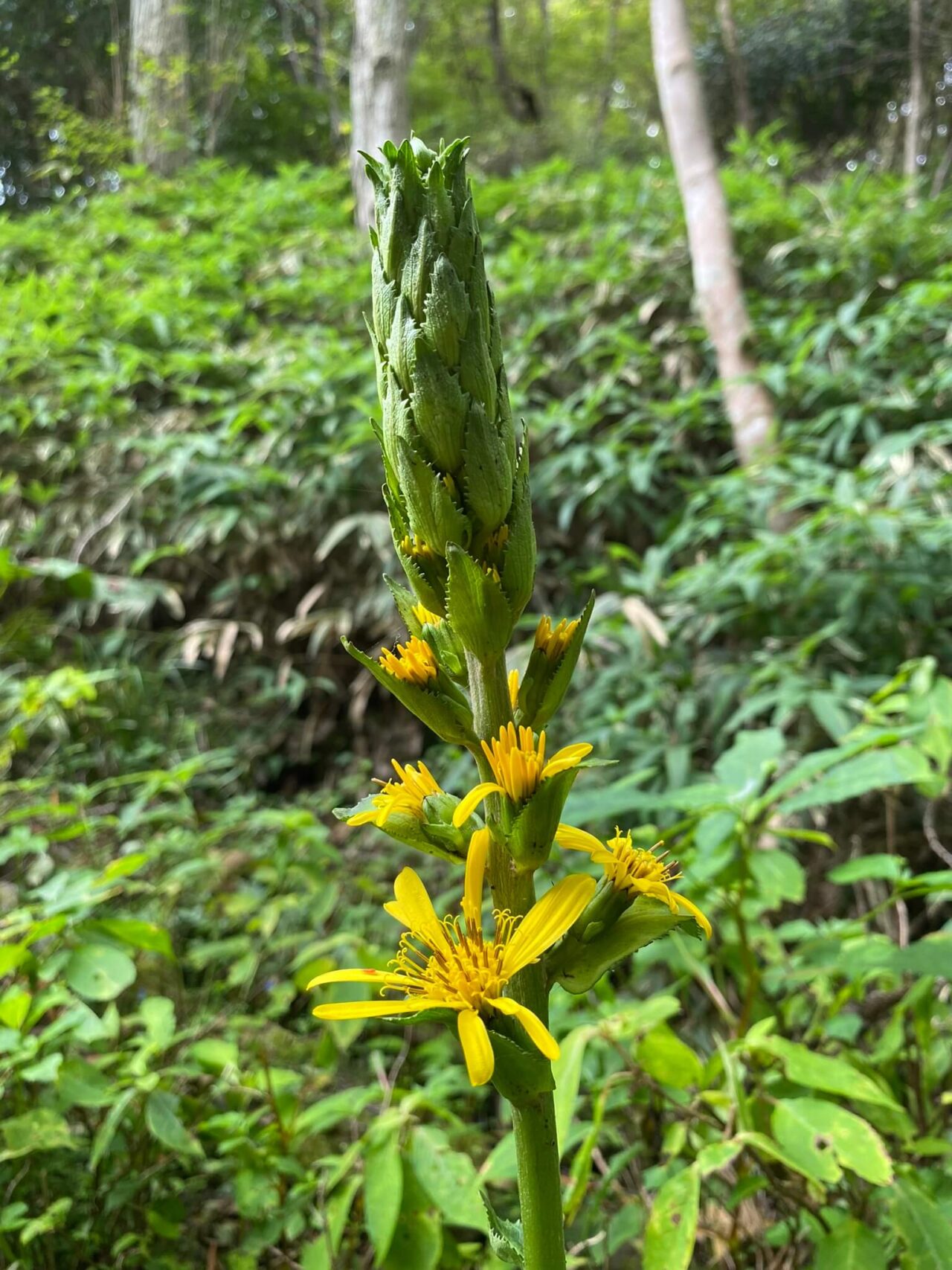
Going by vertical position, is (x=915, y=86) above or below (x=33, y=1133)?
above

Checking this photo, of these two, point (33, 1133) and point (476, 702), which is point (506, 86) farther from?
point (33, 1133)

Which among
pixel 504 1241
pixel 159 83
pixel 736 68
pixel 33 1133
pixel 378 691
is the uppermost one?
pixel 736 68

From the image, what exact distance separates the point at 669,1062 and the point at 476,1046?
0.55 m

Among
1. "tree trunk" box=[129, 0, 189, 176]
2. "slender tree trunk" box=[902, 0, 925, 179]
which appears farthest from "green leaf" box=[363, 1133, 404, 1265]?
"slender tree trunk" box=[902, 0, 925, 179]

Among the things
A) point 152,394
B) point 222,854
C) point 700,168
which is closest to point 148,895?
point 222,854

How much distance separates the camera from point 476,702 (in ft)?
2.05

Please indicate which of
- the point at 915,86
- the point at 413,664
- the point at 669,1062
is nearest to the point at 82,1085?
the point at 669,1062

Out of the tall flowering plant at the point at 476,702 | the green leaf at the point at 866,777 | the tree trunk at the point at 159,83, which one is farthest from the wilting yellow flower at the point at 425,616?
the tree trunk at the point at 159,83

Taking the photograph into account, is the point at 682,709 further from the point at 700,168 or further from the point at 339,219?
the point at 339,219

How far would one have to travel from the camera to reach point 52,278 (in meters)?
4.70

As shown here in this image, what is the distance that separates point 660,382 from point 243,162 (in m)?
5.88

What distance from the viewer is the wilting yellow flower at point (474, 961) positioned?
500 millimetres

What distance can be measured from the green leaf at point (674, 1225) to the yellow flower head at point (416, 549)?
2.23ft

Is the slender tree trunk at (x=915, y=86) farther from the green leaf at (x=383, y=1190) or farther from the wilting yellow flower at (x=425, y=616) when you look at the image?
the green leaf at (x=383, y=1190)
